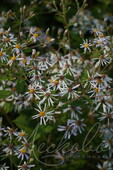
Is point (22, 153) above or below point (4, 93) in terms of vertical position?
below

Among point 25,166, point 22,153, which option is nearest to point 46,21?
point 22,153

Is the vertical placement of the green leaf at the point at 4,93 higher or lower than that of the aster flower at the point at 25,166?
higher

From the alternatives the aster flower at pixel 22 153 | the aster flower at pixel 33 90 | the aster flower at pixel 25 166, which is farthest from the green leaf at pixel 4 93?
the aster flower at pixel 25 166

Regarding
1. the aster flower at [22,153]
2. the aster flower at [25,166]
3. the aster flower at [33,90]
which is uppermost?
the aster flower at [33,90]

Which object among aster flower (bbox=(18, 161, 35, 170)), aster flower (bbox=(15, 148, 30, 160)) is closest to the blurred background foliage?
aster flower (bbox=(15, 148, 30, 160))

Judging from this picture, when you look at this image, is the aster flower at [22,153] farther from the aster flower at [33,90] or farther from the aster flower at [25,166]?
the aster flower at [33,90]

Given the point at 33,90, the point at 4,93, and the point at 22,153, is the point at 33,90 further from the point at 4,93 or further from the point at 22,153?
the point at 22,153

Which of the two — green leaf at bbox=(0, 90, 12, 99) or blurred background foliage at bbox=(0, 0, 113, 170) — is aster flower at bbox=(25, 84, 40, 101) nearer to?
green leaf at bbox=(0, 90, 12, 99)

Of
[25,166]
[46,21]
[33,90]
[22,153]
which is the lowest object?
[25,166]

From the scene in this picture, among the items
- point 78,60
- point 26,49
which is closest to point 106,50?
point 78,60

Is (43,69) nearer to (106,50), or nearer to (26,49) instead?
(26,49)

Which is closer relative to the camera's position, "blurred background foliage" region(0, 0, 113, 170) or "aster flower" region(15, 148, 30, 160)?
"aster flower" region(15, 148, 30, 160)
